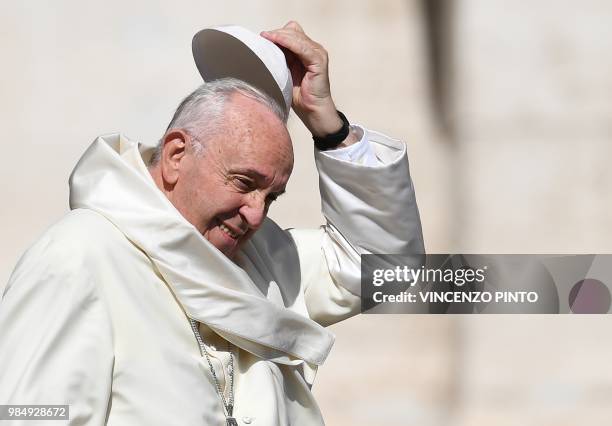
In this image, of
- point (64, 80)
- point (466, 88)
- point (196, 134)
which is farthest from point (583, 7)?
point (196, 134)

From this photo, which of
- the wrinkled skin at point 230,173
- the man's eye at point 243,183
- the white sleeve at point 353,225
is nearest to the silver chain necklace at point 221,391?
the wrinkled skin at point 230,173

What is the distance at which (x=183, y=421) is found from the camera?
237cm

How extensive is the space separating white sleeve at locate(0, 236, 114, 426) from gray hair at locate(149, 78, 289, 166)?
40 centimetres

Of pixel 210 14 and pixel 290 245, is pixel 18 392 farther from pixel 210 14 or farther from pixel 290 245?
pixel 210 14

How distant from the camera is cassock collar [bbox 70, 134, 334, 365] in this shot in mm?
2477

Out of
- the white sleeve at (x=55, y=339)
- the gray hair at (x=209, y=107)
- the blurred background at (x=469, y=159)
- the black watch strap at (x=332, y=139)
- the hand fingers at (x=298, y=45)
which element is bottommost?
the blurred background at (x=469, y=159)

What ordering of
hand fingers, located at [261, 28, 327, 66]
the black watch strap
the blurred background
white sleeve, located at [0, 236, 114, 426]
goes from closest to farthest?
1. white sleeve, located at [0, 236, 114, 426]
2. hand fingers, located at [261, 28, 327, 66]
3. the black watch strap
4. the blurred background

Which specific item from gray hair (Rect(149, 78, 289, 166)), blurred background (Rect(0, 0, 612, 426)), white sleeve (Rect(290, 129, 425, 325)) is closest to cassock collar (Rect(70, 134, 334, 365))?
gray hair (Rect(149, 78, 289, 166))

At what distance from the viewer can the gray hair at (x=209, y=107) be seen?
2.56m

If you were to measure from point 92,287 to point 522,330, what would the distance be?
350 centimetres

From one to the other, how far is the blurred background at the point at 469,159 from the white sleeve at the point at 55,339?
3054 millimetres

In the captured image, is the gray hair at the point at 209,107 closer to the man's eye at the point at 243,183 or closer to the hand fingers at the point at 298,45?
the man's eye at the point at 243,183

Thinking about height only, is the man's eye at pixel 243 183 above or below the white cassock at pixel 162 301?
above

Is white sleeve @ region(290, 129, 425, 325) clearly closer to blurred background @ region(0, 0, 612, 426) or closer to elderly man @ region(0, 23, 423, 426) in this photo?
elderly man @ region(0, 23, 423, 426)
